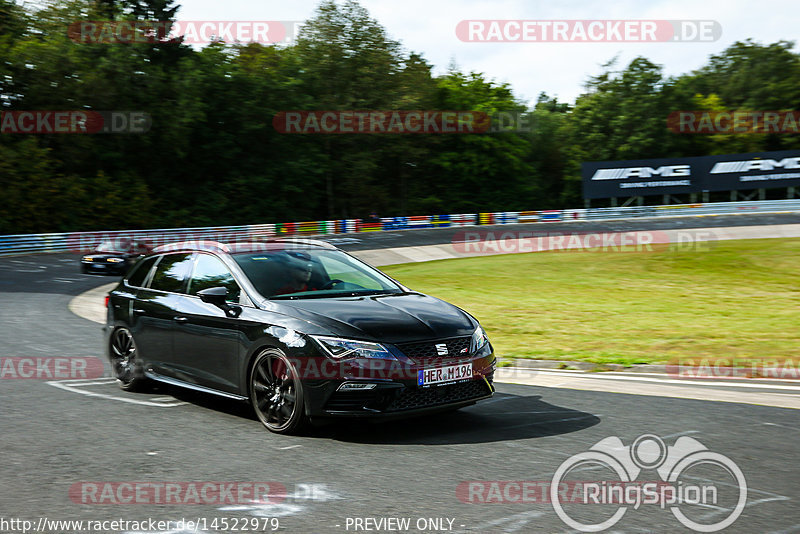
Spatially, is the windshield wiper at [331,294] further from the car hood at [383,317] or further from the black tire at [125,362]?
the black tire at [125,362]

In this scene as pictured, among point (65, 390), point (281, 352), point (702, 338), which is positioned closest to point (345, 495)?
point (281, 352)

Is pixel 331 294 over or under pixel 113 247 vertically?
over

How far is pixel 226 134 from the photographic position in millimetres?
59094

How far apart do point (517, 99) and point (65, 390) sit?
257 ft

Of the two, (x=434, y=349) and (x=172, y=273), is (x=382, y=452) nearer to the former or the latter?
(x=434, y=349)

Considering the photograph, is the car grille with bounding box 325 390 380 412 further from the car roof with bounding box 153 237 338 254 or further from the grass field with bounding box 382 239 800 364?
the grass field with bounding box 382 239 800 364

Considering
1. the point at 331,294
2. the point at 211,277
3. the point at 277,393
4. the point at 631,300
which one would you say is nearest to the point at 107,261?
the point at 631,300

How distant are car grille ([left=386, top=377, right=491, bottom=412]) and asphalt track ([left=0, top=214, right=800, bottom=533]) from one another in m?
0.28

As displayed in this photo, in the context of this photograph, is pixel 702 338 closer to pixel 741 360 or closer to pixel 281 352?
pixel 741 360

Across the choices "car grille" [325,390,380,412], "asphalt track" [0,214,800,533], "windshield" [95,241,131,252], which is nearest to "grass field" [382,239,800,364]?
"asphalt track" [0,214,800,533]

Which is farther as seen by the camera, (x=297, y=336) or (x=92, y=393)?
(x=92, y=393)

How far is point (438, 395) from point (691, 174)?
6197 centimetres

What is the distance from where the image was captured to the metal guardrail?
40.3 m

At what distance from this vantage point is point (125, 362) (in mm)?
8523
